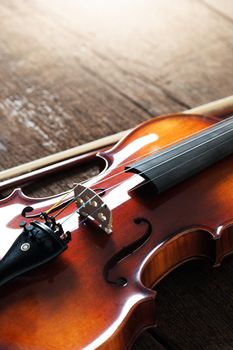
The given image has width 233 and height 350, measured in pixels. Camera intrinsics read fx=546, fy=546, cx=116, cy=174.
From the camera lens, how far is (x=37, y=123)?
1498 millimetres

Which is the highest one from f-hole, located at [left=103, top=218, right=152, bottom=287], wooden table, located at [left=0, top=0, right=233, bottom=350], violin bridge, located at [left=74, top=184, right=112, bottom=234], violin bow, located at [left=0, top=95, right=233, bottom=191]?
wooden table, located at [left=0, top=0, right=233, bottom=350]

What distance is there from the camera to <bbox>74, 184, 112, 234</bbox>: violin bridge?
0.95m

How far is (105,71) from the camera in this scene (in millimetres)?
1713

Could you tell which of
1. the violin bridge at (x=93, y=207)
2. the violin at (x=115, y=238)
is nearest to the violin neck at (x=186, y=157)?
the violin at (x=115, y=238)

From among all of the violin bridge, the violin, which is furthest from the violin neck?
the violin bridge

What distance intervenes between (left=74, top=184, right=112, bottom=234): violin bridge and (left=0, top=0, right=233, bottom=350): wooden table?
193mm

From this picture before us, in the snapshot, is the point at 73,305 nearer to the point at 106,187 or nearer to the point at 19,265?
the point at 19,265

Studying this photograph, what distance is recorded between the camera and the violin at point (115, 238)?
83cm

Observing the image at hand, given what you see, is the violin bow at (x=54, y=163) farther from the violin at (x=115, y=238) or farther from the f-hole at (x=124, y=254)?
the f-hole at (x=124, y=254)

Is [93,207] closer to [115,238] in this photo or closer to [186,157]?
[115,238]

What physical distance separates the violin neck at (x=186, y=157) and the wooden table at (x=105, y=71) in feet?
0.61

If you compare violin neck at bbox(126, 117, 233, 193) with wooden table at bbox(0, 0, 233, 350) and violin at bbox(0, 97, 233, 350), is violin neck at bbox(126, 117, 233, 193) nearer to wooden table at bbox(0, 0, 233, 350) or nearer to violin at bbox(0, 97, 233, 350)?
violin at bbox(0, 97, 233, 350)

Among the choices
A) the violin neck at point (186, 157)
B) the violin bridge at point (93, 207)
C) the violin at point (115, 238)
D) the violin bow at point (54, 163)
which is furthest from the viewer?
the violin bow at point (54, 163)

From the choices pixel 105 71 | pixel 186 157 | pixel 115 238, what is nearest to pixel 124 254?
pixel 115 238
